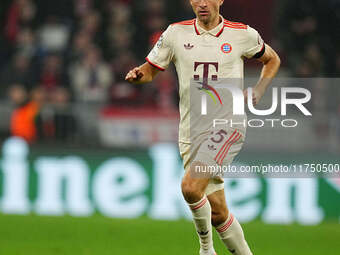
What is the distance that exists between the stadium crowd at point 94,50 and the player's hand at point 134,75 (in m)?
4.24

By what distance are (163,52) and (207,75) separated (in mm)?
401

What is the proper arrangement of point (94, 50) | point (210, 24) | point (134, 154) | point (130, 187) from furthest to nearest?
point (94, 50) → point (134, 154) → point (130, 187) → point (210, 24)

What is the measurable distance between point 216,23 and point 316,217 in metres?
4.42

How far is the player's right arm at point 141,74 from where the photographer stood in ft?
19.6

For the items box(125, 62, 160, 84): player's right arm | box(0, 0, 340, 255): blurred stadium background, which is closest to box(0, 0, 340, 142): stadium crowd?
box(0, 0, 340, 255): blurred stadium background

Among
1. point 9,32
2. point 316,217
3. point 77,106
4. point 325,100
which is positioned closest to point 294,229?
point 316,217

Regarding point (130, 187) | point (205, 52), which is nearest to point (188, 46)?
point (205, 52)

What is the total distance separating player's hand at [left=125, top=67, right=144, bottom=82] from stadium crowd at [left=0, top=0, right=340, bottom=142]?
424cm

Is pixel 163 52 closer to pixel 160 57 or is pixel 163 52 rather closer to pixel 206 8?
pixel 160 57

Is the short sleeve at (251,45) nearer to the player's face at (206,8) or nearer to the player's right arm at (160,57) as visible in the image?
the player's face at (206,8)

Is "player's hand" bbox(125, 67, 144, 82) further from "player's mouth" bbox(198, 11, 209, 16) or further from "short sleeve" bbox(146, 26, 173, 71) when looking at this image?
"player's mouth" bbox(198, 11, 209, 16)

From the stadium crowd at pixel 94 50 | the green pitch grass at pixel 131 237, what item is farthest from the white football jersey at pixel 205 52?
the stadium crowd at pixel 94 50

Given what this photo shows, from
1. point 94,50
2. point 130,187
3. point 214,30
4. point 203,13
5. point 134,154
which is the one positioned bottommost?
point 130,187

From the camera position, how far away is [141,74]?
6078 millimetres
